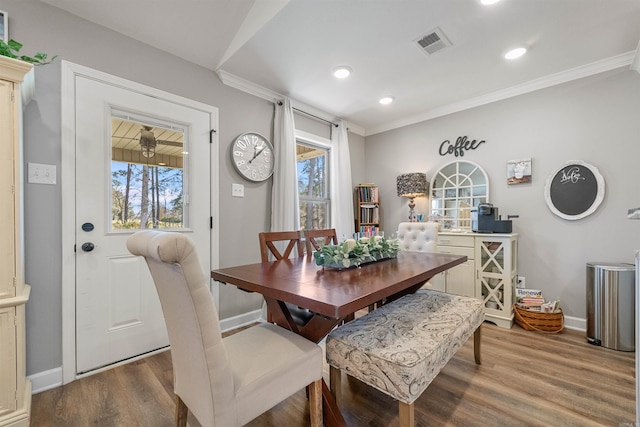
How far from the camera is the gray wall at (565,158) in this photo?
2398 millimetres

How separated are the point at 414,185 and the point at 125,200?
9.98 ft

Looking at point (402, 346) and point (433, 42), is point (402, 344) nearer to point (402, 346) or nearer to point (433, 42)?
point (402, 346)

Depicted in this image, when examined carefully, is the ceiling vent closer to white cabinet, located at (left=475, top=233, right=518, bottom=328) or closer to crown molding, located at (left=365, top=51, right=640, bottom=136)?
crown molding, located at (left=365, top=51, right=640, bottom=136)

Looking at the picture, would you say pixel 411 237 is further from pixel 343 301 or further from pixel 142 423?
pixel 142 423

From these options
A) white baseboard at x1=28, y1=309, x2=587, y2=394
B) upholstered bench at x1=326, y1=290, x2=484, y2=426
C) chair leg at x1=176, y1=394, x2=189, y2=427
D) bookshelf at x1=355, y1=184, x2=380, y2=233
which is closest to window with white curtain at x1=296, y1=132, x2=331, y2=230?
bookshelf at x1=355, y1=184, x2=380, y2=233

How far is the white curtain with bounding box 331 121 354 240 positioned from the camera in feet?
12.1

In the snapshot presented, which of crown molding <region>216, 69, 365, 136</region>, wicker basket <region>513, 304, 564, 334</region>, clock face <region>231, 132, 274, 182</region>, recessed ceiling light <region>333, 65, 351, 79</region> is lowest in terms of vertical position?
wicker basket <region>513, 304, 564, 334</region>

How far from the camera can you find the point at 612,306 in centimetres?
219

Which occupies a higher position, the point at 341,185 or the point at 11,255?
the point at 341,185

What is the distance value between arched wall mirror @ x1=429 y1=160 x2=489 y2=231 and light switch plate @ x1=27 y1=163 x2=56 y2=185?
3.60 metres

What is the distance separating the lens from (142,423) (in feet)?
4.65

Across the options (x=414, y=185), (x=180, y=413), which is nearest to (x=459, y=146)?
(x=414, y=185)

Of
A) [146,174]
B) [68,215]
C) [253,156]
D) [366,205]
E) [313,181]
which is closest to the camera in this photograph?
[68,215]

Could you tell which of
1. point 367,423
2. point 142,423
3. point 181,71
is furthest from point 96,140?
point 367,423
